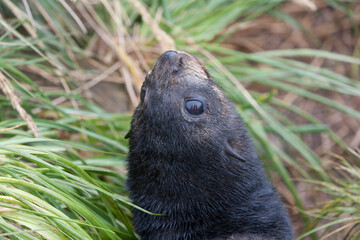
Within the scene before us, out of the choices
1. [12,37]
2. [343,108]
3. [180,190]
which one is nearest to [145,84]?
[180,190]

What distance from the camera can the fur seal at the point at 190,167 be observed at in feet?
8.54

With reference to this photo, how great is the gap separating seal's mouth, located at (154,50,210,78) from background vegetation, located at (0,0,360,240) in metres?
0.69

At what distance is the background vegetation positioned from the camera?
8.34ft

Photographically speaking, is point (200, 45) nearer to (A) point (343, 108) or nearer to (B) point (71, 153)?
(A) point (343, 108)

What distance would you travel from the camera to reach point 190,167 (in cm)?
263

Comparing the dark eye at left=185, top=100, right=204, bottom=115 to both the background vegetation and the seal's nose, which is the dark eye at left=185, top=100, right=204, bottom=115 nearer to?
the seal's nose

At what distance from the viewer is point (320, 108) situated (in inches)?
213

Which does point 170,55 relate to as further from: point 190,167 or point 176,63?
point 190,167

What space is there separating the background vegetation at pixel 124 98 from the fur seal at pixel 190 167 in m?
0.27

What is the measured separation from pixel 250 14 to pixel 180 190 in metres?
3.18

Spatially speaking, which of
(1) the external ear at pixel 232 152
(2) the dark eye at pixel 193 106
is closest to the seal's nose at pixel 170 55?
(2) the dark eye at pixel 193 106

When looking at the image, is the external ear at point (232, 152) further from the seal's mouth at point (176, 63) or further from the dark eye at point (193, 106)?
the seal's mouth at point (176, 63)

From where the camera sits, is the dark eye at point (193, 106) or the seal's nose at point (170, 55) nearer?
the dark eye at point (193, 106)

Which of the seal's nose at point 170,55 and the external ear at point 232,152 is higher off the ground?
the seal's nose at point 170,55
